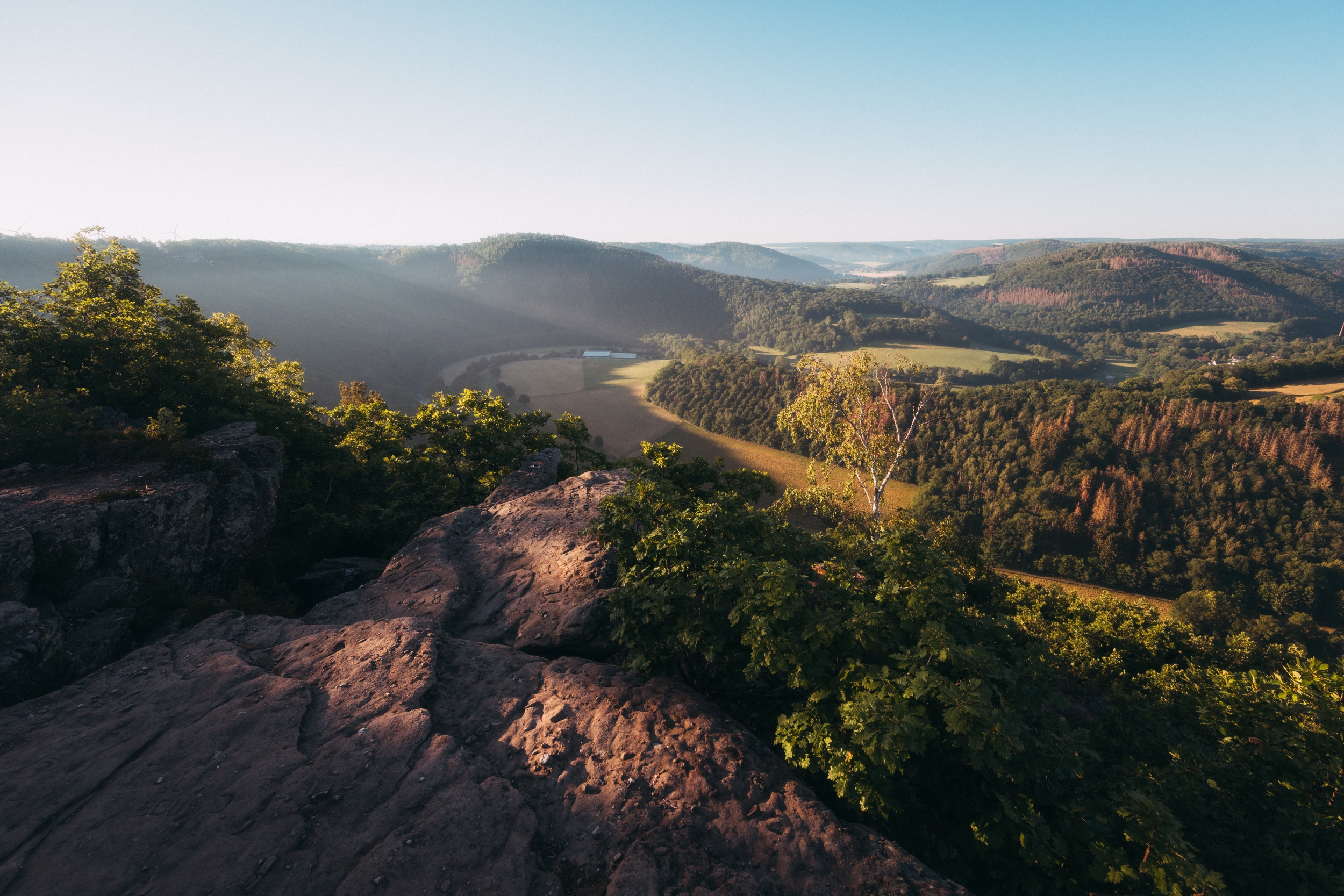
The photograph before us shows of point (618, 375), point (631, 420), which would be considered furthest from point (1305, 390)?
point (618, 375)

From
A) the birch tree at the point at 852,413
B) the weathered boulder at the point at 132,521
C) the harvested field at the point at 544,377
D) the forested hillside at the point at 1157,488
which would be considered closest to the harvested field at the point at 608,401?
the harvested field at the point at 544,377

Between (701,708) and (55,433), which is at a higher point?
(55,433)

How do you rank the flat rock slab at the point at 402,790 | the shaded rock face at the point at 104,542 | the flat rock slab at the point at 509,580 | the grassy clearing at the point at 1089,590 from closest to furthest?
1. the flat rock slab at the point at 402,790
2. the shaded rock face at the point at 104,542
3. the flat rock slab at the point at 509,580
4. the grassy clearing at the point at 1089,590

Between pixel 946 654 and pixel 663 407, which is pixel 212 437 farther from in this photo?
pixel 663 407

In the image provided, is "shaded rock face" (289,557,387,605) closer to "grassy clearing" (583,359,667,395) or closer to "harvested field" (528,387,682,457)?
"harvested field" (528,387,682,457)

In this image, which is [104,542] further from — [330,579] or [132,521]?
[330,579]

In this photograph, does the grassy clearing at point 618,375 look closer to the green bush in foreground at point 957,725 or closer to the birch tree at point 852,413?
the birch tree at point 852,413

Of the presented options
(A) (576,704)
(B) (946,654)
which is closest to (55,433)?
(A) (576,704)
